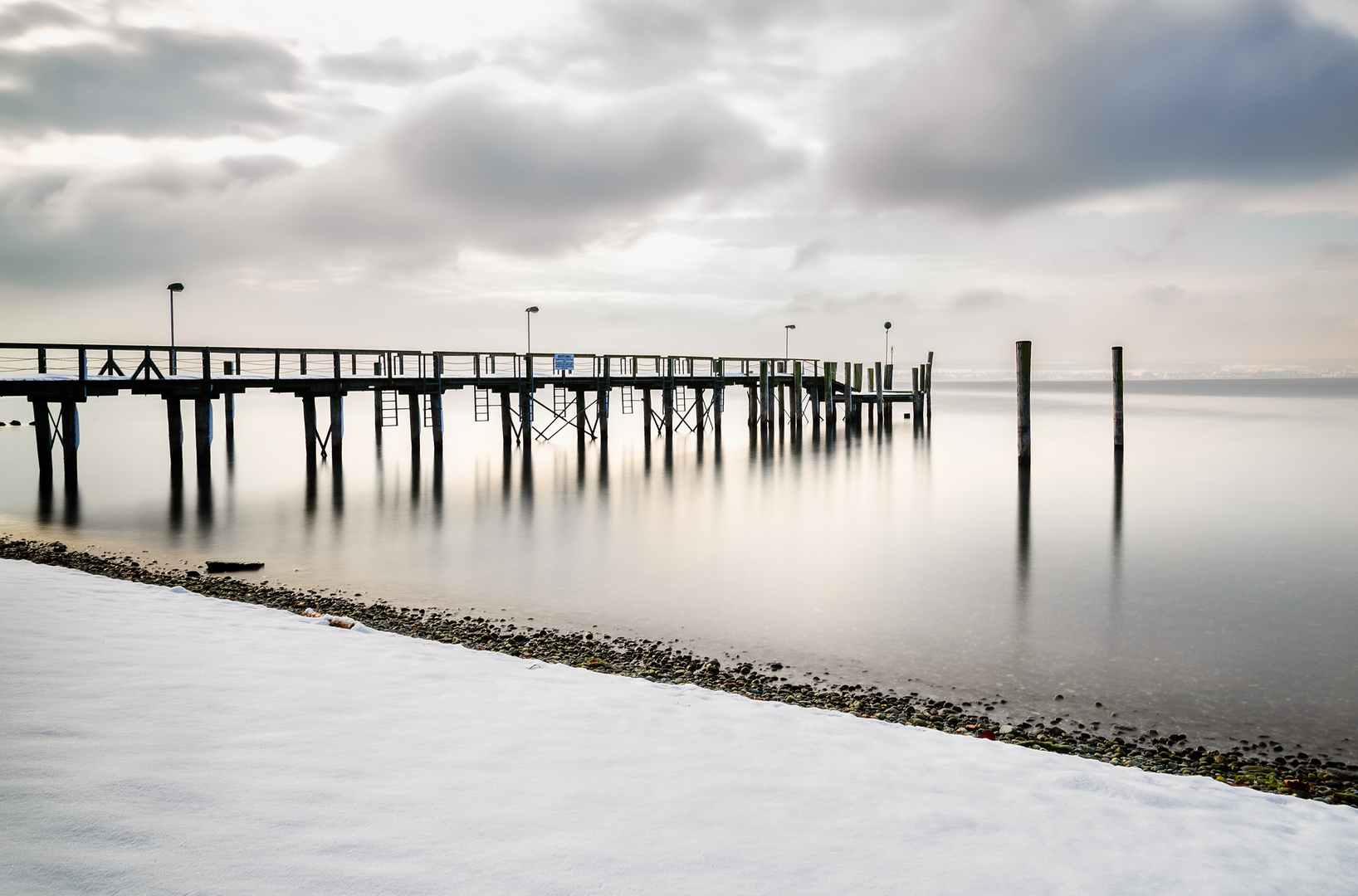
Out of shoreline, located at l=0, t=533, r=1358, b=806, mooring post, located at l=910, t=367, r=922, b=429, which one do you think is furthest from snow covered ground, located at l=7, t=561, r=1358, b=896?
mooring post, located at l=910, t=367, r=922, b=429

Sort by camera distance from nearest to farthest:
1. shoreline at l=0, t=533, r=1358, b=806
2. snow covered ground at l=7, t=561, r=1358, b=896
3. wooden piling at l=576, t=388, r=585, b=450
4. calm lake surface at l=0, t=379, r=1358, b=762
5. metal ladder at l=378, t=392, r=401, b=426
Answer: snow covered ground at l=7, t=561, r=1358, b=896 < shoreline at l=0, t=533, r=1358, b=806 < calm lake surface at l=0, t=379, r=1358, b=762 < wooden piling at l=576, t=388, r=585, b=450 < metal ladder at l=378, t=392, r=401, b=426

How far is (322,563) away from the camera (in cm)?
1493

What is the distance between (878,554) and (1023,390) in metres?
13.3

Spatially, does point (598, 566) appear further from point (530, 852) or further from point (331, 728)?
point (530, 852)

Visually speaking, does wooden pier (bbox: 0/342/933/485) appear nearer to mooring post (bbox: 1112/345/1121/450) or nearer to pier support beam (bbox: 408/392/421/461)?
pier support beam (bbox: 408/392/421/461)

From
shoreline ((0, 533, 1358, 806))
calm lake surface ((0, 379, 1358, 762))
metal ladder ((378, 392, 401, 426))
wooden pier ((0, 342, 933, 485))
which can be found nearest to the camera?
shoreline ((0, 533, 1358, 806))

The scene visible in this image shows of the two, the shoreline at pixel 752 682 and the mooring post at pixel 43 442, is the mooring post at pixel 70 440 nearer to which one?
the mooring post at pixel 43 442

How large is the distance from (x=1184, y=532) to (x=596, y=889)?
62.5ft

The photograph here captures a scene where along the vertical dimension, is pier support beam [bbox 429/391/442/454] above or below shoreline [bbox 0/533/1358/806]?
above

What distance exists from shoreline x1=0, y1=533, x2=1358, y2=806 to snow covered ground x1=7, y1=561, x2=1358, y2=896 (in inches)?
48.3

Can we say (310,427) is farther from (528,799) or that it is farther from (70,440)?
(528,799)

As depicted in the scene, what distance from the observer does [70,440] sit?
26859 millimetres

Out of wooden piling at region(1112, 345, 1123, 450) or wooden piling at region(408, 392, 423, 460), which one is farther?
wooden piling at region(408, 392, 423, 460)

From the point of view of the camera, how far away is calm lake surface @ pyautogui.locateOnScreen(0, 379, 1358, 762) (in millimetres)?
9281
